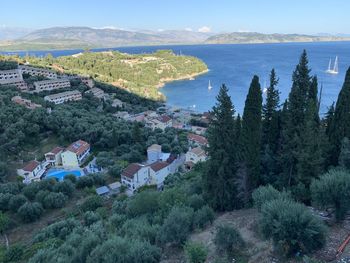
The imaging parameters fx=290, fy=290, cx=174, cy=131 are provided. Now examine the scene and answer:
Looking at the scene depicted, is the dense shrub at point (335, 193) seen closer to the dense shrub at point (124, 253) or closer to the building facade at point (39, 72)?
the dense shrub at point (124, 253)

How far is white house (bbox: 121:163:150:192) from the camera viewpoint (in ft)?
89.0

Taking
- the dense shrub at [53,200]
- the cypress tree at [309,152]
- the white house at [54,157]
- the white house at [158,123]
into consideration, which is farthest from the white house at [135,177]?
the white house at [158,123]

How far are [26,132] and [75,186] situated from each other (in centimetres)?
1294

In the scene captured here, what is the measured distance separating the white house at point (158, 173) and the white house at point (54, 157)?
11295 millimetres

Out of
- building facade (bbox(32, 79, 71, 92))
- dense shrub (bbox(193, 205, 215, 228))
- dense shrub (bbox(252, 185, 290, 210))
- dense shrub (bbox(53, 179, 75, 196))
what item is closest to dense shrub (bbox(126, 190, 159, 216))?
dense shrub (bbox(193, 205, 215, 228))

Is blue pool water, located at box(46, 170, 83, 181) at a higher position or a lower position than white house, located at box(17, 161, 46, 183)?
lower

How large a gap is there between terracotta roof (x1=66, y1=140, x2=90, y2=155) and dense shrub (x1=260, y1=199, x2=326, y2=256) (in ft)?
88.3

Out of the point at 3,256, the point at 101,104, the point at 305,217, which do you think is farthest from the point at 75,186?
the point at 101,104

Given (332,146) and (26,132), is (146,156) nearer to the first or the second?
(26,132)

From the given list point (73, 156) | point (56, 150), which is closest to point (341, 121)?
point (73, 156)

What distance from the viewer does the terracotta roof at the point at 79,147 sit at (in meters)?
32.1

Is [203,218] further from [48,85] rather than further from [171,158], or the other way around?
[48,85]

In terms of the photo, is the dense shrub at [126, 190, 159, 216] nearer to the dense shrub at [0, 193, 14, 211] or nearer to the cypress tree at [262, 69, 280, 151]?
the cypress tree at [262, 69, 280, 151]

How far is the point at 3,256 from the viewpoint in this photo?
51.9 feet
